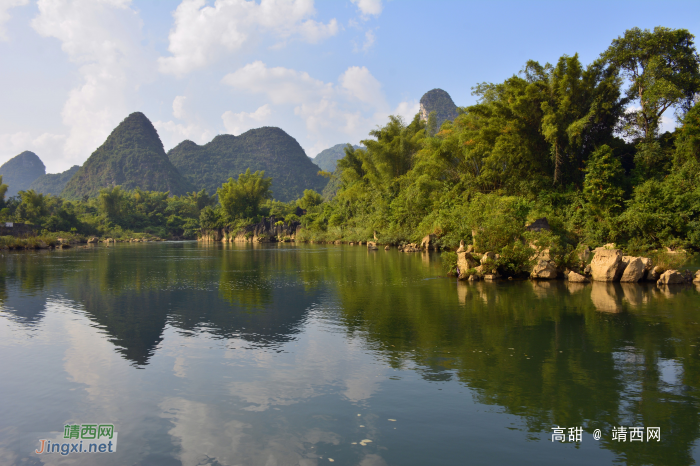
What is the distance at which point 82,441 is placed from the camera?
192 inches

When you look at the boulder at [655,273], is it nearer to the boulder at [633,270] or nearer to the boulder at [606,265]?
the boulder at [633,270]

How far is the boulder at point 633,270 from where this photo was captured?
1452cm

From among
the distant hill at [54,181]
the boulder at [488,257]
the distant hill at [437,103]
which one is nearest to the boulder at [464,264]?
the boulder at [488,257]

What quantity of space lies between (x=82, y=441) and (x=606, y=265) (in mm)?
15801

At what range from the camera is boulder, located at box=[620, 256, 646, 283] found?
14516 millimetres

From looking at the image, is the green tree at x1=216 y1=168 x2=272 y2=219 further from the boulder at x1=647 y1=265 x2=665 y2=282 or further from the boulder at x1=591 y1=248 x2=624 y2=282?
the boulder at x1=647 y1=265 x2=665 y2=282

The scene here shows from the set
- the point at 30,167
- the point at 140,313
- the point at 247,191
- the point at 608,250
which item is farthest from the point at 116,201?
the point at 30,167

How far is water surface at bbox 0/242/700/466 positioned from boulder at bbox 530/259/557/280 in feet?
10.0

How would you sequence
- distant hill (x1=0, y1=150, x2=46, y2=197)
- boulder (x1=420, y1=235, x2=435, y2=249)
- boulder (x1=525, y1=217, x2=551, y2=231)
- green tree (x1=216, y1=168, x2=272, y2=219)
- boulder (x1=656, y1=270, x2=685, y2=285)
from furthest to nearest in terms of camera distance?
distant hill (x1=0, y1=150, x2=46, y2=197), green tree (x1=216, y1=168, x2=272, y2=219), boulder (x1=420, y1=235, x2=435, y2=249), boulder (x1=525, y1=217, x2=551, y2=231), boulder (x1=656, y1=270, x2=685, y2=285)

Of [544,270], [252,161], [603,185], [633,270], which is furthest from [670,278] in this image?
[252,161]

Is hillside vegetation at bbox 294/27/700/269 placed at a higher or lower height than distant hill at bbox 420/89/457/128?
lower

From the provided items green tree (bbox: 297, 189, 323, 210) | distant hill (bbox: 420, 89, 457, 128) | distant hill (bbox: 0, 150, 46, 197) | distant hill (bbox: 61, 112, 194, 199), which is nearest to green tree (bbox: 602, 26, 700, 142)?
green tree (bbox: 297, 189, 323, 210)

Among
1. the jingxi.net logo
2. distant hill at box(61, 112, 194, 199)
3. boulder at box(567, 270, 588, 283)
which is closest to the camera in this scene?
the jingxi.net logo

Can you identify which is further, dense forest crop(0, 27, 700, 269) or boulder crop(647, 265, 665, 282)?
dense forest crop(0, 27, 700, 269)
